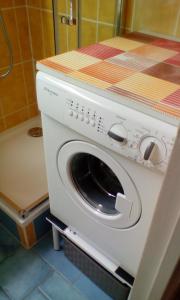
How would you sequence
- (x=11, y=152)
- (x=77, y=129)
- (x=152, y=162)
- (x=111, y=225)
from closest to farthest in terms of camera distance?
(x=152, y=162), (x=77, y=129), (x=111, y=225), (x=11, y=152)

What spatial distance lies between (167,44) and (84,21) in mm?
445

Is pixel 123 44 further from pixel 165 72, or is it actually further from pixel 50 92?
pixel 50 92

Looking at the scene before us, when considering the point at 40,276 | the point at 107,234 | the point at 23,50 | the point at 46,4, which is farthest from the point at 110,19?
the point at 40,276

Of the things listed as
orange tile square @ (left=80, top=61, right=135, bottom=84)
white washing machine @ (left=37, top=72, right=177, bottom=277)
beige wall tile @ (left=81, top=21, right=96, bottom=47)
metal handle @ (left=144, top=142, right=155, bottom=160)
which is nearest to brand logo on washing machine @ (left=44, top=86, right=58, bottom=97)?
white washing machine @ (left=37, top=72, right=177, bottom=277)

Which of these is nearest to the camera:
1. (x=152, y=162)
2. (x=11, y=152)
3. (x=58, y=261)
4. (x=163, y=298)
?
(x=163, y=298)

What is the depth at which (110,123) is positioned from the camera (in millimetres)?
701

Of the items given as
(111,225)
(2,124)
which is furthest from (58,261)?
(2,124)

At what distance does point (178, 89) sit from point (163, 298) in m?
0.50

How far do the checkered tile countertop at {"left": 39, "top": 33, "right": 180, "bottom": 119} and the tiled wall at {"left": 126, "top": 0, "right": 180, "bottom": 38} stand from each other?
0.06 metres

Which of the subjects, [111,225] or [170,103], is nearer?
[170,103]

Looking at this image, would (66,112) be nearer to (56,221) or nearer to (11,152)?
(56,221)

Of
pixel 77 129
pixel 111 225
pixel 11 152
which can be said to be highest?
pixel 77 129

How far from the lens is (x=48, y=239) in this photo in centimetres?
138

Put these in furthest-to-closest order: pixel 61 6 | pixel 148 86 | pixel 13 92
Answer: pixel 13 92 → pixel 61 6 → pixel 148 86
